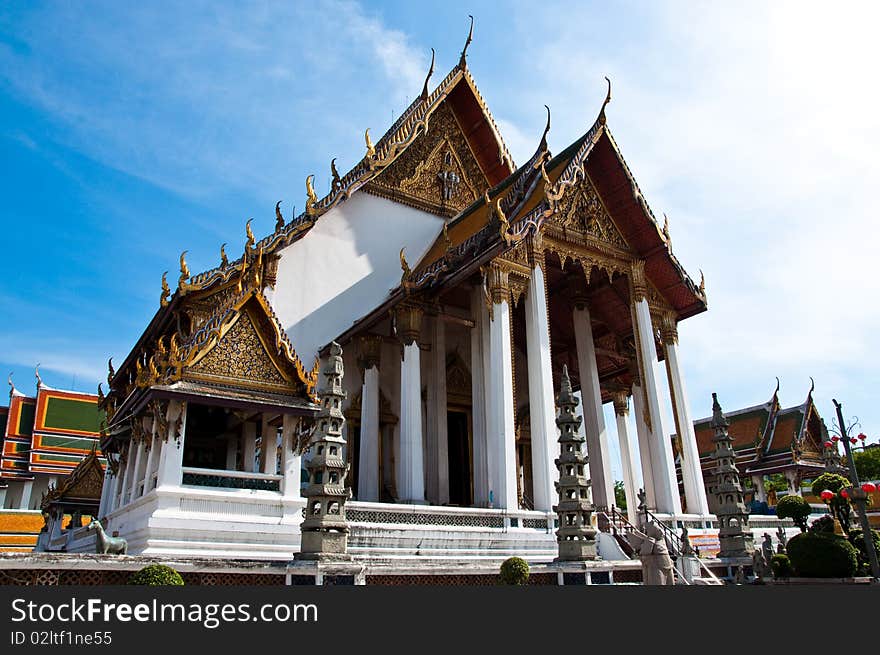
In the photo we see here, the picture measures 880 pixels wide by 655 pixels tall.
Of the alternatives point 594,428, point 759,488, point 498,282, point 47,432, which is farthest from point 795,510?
point 47,432

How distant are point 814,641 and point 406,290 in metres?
8.52

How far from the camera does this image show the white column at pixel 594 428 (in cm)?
1312

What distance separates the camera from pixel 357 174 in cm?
1257

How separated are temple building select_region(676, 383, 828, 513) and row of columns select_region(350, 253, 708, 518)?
9.91 m

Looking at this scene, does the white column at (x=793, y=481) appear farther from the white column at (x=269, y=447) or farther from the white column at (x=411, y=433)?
the white column at (x=269, y=447)

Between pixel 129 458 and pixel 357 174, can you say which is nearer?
pixel 129 458

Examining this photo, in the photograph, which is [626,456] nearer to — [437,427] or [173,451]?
[437,427]

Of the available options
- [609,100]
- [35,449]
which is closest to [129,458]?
[609,100]

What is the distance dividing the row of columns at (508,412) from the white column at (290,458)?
120 inches

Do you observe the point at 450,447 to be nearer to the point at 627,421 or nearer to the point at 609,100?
the point at 627,421

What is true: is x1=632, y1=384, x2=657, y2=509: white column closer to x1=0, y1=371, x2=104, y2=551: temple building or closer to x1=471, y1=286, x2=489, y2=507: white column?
x1=471, y1=286, x2=489, y2=507: white column

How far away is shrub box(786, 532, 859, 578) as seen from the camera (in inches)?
315

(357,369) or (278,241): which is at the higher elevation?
(278,241)

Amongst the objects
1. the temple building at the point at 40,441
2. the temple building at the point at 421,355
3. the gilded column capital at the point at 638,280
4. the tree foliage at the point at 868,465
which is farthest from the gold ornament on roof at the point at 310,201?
the tree foliage at the point at 868,465
